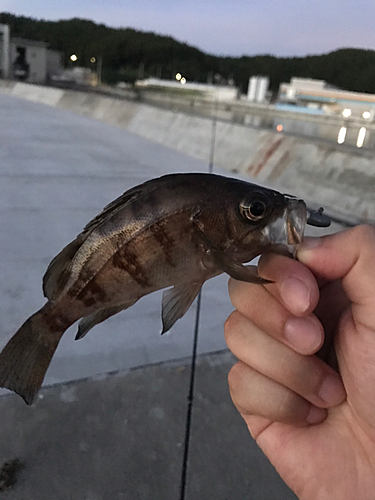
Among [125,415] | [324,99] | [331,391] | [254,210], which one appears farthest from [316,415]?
[324,99]

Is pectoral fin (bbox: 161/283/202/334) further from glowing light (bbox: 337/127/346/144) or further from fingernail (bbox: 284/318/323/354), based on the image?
glowing light (bbox: 337/127/346/144)

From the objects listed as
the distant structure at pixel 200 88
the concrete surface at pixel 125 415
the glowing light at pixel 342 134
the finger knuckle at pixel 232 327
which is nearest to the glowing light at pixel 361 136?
the glowing light at pixel 342 134

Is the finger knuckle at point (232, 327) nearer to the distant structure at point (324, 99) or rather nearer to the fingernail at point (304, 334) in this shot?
the fingernail at point (304, 334)

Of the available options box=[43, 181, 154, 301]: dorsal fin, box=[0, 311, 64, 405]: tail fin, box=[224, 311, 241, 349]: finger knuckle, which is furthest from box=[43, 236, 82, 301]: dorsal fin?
box=[224, 311, 241, 349]: finger knuckle

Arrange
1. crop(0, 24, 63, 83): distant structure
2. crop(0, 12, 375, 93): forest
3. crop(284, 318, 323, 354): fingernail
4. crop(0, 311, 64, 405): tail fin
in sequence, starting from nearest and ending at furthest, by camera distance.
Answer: crop(284, 318, 323, 354): fingernail → crop(0, 311, 64, 405): tail fin → crop(0, 24, 63, 83): distant structure → crop(0, 12, 375, 93): forest

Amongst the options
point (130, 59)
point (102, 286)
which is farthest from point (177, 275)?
point (130, 59)

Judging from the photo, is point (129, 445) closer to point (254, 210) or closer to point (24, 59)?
point (254, 210)
